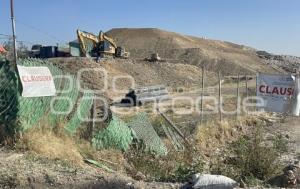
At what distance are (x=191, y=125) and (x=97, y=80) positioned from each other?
65.7 feet

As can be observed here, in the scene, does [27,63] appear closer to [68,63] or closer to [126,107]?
[126,107]

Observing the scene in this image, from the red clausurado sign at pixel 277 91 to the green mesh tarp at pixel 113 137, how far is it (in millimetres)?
9474

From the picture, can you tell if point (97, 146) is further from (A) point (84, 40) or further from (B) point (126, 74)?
(A) point (84, 40)

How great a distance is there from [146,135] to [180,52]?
7130 centimetres

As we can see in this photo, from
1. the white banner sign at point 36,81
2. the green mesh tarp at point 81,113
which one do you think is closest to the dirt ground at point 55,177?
the white banner sign at point 36,81

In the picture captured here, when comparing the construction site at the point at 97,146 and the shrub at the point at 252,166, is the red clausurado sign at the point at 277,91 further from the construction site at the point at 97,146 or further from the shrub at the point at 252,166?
the shrub at the point at 252,166

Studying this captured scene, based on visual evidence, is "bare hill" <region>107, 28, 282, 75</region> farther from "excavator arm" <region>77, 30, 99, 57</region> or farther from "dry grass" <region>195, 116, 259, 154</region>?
"dry grass" <region>195, 116, 259, 154</region>

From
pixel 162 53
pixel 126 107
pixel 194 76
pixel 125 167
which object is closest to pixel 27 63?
pixel 125 167

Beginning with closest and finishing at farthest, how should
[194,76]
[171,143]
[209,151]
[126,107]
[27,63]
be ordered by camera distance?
[27,63] → [171,143] → [209,151] → [126,107] → [194,76]

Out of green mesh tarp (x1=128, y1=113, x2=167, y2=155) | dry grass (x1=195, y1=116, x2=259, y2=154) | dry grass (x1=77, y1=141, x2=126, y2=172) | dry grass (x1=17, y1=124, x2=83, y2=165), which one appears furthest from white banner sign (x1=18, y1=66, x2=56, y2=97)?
dry grass (x1=195, y1=116, x2=259, y2=154)

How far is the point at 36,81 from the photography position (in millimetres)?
10922

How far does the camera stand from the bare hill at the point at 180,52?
251 feet

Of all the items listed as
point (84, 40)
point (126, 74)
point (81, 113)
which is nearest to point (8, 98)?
point (81, 113)

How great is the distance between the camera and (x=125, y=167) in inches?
436
